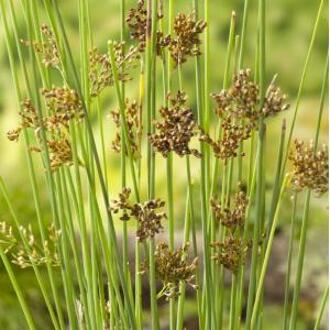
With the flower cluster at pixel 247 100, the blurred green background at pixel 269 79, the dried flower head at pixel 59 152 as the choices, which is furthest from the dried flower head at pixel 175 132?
the blurred green background at pixel 269 79

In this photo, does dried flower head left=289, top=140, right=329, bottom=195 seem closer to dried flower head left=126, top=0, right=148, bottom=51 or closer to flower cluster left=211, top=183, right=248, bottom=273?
flower cluster left=211, top=183, right=248, bottom=273

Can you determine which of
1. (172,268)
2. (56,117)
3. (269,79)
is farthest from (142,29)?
(269,79)

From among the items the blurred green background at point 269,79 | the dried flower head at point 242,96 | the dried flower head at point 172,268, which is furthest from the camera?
the blurred green background at point 269,79

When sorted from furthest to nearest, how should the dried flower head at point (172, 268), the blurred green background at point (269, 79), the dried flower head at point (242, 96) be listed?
the blurred green background at point (269, 79) → the dried flower head at point (172, 268) → the dried flower head at point (242, 96)

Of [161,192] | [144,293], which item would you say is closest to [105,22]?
[161,192]

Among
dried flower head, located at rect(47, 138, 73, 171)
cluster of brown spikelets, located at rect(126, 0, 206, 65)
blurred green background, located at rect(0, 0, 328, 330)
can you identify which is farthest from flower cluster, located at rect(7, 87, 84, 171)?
blurred green background, located at rect(0, 0, 328, 330)

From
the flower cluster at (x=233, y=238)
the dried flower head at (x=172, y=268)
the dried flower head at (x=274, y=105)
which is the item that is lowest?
Result: the dried flower head at (x=172, y=268)

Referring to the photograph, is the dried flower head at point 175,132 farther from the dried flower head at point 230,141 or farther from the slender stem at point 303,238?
the slender stem at point 303,238
